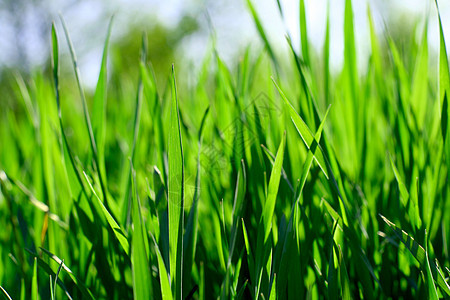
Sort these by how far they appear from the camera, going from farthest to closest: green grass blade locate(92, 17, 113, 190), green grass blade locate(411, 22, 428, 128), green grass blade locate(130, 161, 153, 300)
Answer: green grass blade locate(411, 22, 428, 128) < green grass blade locate(92, 17, 113, 190) < green grass blade locate(130, 161, 153, 300)

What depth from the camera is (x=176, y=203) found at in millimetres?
250

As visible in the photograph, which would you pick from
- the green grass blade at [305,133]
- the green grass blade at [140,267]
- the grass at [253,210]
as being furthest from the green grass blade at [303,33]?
the green grass blade at [140,267]

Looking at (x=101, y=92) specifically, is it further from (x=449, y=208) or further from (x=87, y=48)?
(x=87, y=48)

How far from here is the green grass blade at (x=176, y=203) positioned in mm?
237

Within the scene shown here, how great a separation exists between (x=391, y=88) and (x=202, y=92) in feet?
0.99

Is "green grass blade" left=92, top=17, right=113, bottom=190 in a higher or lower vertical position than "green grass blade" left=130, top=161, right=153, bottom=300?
higher

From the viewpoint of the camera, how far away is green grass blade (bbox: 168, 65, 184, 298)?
0.24 metres

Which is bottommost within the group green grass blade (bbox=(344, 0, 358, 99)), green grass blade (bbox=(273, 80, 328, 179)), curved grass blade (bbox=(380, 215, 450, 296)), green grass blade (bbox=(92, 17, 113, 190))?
curved grass blade (bbox=(380, 215, 450, 296))

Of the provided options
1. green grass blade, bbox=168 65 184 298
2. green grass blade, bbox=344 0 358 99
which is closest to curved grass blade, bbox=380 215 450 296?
green grass blade, bbox=168 65 184 298

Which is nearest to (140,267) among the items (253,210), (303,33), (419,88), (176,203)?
(176,203)

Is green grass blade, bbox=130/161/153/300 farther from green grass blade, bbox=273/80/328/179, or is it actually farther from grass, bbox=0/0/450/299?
green grass blade, bbox=273/80/328/179

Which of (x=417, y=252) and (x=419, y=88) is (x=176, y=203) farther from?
(x=419, y=88)

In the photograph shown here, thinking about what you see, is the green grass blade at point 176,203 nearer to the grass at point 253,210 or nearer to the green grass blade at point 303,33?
the grass at point 253,210

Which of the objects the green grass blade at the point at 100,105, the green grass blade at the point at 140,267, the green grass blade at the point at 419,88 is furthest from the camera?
the green grass blade at the point at 419,88
